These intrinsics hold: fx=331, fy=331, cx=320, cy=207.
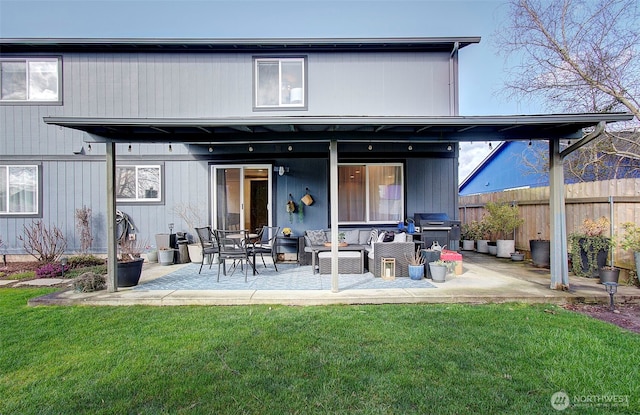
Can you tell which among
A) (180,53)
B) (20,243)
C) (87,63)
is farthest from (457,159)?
(20,243)

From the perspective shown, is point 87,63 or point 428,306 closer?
point 428,306

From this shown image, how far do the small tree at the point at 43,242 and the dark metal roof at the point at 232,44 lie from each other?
168 inches

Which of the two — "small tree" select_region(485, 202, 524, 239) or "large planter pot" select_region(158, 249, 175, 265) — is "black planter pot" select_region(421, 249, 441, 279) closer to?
"small tree" select_region(485, 202, 524, 239)

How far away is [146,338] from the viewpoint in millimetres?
3477

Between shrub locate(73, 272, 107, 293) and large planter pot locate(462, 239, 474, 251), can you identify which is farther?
large planter pot locate(462, 239, 474, 251)

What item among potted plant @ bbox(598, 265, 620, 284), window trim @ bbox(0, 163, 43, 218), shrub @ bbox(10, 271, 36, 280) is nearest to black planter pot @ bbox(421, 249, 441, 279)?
potted plant @ bbox(598, 265, 620, 284)

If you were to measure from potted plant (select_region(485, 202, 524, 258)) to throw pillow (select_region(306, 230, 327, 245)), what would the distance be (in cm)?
470

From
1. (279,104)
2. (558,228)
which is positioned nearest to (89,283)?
(279,104)

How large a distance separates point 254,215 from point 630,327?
700 centimetres

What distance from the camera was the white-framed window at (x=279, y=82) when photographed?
813 centimetres

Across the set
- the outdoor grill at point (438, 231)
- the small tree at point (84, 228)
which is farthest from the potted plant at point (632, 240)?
the small tree at point (84, 228)

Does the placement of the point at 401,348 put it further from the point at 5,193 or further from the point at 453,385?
the point at 5,193

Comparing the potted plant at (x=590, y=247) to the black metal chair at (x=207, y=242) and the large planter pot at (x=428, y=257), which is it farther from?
the black metal chair at (x=207, y=242)

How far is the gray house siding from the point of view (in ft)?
26.6
